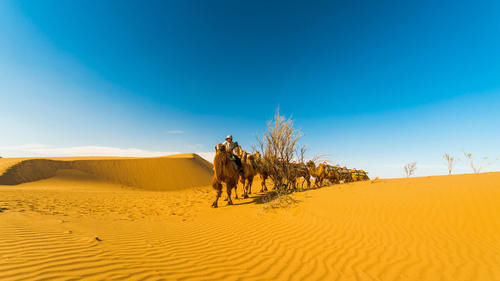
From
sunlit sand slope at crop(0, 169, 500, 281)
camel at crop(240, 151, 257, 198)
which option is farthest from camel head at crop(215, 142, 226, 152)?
sunlit sand slope at crop(0, 169, 500, 281)

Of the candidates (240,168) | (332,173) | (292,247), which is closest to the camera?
(292,247)

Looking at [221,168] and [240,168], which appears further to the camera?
[240,168]

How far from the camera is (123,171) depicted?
1061 inches

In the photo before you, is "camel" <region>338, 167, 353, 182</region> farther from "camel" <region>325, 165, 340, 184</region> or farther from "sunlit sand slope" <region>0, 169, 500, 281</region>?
"sunlit sand slope" <region>0, 169, 500, 281</region>

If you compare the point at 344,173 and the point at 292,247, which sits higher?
the point at 344,173

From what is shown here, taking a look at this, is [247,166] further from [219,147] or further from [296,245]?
[296,245]

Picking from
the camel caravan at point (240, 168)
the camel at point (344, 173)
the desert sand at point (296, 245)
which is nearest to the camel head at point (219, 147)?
the camel caravan at point (240, 168)

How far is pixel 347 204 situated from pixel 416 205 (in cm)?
174

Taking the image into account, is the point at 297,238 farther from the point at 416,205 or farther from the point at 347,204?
the point at 416,205

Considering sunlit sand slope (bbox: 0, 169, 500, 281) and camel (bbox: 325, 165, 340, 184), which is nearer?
sunlit sand slope (bbox: 0, 169, 500, 281)

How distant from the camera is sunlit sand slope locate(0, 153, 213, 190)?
801 inches

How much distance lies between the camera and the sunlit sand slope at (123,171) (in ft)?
66.8

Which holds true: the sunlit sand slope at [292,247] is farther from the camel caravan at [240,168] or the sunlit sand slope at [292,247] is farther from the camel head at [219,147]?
the camel head at [219,147]

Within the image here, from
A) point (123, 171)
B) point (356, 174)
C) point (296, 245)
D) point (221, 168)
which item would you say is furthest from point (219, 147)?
point (123, 171)
